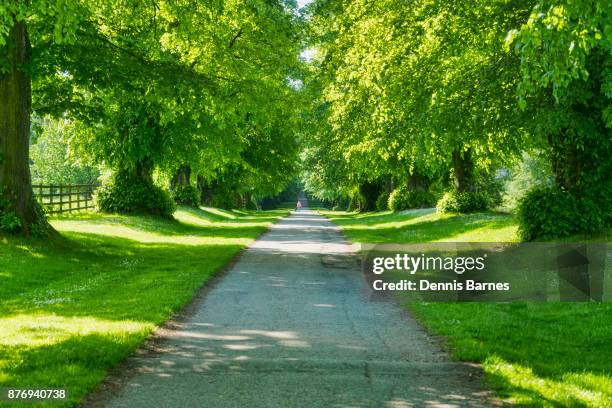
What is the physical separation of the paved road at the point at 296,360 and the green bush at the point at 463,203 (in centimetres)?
2140

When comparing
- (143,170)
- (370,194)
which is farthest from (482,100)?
(370,194)

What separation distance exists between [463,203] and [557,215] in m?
15.3

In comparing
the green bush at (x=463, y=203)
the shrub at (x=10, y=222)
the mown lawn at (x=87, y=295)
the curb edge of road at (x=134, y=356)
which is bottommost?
the curb edge of road at (x=134, y=356)

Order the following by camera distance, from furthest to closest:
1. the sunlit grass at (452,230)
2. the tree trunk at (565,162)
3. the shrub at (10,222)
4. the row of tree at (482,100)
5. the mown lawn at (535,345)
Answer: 1. the sunlit grass at (452,230)
2. the tree trunk at (565,162)
3. the shrub at (10,222)
4. the row of tree at (482,100)
5. the mown lawn at (535,345)

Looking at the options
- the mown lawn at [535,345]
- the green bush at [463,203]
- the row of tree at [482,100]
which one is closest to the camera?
the mown lawn at [535,345]

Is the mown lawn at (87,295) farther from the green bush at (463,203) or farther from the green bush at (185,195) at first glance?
the green bush at (185,195)

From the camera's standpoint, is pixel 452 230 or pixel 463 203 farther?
pixel 463 203

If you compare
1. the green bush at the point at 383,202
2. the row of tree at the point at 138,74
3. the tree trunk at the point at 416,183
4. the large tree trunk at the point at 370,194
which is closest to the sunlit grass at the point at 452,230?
the row of tree at the point at 138,74

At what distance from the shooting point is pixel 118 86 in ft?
61.7

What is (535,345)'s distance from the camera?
8.45 m

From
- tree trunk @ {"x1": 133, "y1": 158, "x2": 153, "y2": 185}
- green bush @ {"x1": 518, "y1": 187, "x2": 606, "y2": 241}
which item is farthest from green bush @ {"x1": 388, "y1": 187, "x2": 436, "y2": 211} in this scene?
green bush @ {"x1": 518, "y1": 187, "x2": 606, "y2": 241}

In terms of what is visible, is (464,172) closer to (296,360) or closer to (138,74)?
(138,74)

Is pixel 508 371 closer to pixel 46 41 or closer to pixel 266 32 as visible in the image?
pixel 46 41

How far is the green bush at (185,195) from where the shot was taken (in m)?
46.1
